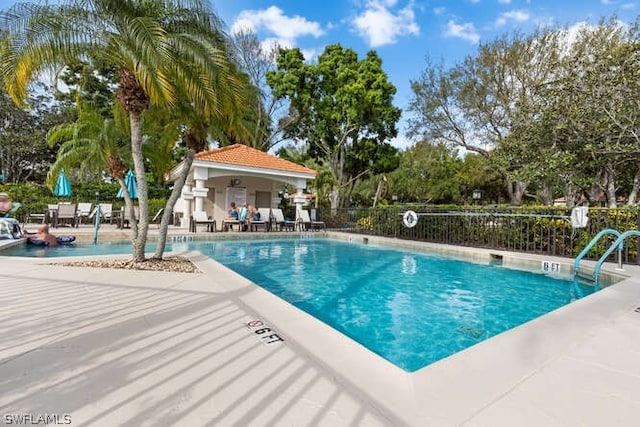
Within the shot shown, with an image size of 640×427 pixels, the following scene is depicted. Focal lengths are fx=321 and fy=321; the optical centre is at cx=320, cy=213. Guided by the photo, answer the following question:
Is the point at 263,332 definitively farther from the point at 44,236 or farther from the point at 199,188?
the point at 199,188

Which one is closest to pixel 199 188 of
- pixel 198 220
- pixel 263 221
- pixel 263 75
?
pixel 198 220

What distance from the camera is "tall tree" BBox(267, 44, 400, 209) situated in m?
21.0

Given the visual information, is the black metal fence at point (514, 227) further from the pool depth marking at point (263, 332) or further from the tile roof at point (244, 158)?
the pool depth marking at point (263, 332)

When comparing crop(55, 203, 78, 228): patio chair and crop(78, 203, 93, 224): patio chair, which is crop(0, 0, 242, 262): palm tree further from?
crop(78, 203, 93, 224): patio chair

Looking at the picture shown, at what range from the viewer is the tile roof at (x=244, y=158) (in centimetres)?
1556

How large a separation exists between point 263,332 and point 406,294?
12.5 feet

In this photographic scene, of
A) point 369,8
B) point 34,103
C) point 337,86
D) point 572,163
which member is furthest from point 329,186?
point 34,103

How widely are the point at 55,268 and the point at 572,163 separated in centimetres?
1593

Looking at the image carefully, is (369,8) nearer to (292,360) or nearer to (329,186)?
(329,186)

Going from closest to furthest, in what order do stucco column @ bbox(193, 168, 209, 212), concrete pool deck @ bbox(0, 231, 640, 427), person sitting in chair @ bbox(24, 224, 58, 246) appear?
concrete pool deck @ bbox(0, 231, 640, 427) < person sitting in chair @ bbox(24, 224, 58, 246) < stucco column @ bbox(193, 168, 209, 212)

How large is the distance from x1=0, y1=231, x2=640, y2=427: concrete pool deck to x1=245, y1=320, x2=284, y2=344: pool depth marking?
20mm

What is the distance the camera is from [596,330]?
3.22 metres

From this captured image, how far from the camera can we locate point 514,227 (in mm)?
10000

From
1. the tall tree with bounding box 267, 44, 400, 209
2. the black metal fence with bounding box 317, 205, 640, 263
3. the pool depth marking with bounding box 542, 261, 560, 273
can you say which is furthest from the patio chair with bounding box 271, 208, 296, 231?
the pool depth marking with bounding box 542, 261, 560, 273
